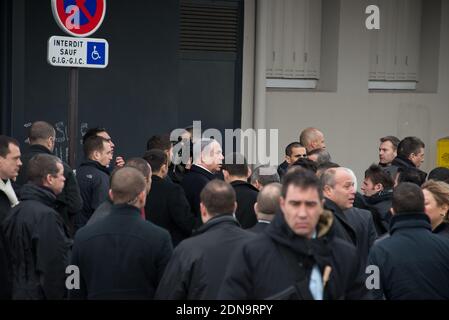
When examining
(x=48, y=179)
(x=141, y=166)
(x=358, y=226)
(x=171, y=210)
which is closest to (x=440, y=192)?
(x=358, y=226)

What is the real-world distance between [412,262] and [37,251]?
2711 mm

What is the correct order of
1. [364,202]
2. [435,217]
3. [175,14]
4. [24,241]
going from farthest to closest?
[175,14] → [364,202] → [435,217] → [24,241]

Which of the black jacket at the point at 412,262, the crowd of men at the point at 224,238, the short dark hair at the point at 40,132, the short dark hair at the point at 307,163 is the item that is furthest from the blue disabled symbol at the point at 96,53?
the black jacket at the point at 412,262

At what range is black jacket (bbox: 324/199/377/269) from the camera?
772 centimetres

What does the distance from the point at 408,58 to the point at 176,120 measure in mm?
5211

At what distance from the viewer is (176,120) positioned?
44.8 ft

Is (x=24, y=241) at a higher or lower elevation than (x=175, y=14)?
lower

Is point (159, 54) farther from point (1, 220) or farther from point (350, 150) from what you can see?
point (1, 220)

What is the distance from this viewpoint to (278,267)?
203 inches

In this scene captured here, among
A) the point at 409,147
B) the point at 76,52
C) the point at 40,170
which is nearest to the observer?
the point at 40,170

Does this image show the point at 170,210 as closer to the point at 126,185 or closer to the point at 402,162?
the point at 126,185

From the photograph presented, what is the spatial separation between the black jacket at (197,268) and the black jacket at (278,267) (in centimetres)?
92

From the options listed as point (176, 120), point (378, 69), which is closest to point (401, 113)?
point (378, 69)

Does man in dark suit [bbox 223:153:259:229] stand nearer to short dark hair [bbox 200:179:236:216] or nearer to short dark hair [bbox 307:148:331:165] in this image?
short dark hair [bbox 307:148:331:165]
